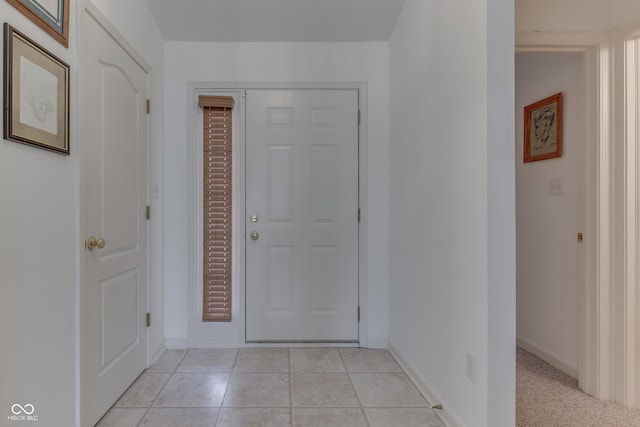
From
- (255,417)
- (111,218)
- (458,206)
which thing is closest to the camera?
(458,206)

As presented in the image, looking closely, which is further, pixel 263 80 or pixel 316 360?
pixel 263 80

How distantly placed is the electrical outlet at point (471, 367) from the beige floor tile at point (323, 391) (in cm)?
72

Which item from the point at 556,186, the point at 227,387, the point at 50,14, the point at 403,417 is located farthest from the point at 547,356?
the point at 50,14

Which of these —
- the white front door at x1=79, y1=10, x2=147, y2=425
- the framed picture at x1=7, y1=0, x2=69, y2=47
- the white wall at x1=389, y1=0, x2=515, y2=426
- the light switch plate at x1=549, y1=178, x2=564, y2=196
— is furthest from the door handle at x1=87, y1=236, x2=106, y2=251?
the light switch plate at x1=549, y1=178, x2=564, y2=196

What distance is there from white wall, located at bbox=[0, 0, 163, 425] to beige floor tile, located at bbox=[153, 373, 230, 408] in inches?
19.8

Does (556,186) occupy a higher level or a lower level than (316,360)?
higher

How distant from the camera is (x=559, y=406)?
187 cm

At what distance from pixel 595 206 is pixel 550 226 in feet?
1.61

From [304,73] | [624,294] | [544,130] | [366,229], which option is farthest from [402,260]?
[304,73]

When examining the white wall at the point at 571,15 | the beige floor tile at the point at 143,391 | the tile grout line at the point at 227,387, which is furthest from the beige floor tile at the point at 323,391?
the white wall at the point at 571,15

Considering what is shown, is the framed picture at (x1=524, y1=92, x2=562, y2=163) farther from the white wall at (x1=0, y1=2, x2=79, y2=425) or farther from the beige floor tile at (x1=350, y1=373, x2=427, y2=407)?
the white wall at (x1=0, y1=2, x2=79, y2=425)

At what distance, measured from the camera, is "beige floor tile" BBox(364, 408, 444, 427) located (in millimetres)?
1734

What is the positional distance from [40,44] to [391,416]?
235cm

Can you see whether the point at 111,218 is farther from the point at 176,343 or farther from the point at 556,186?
the point at 556,186
